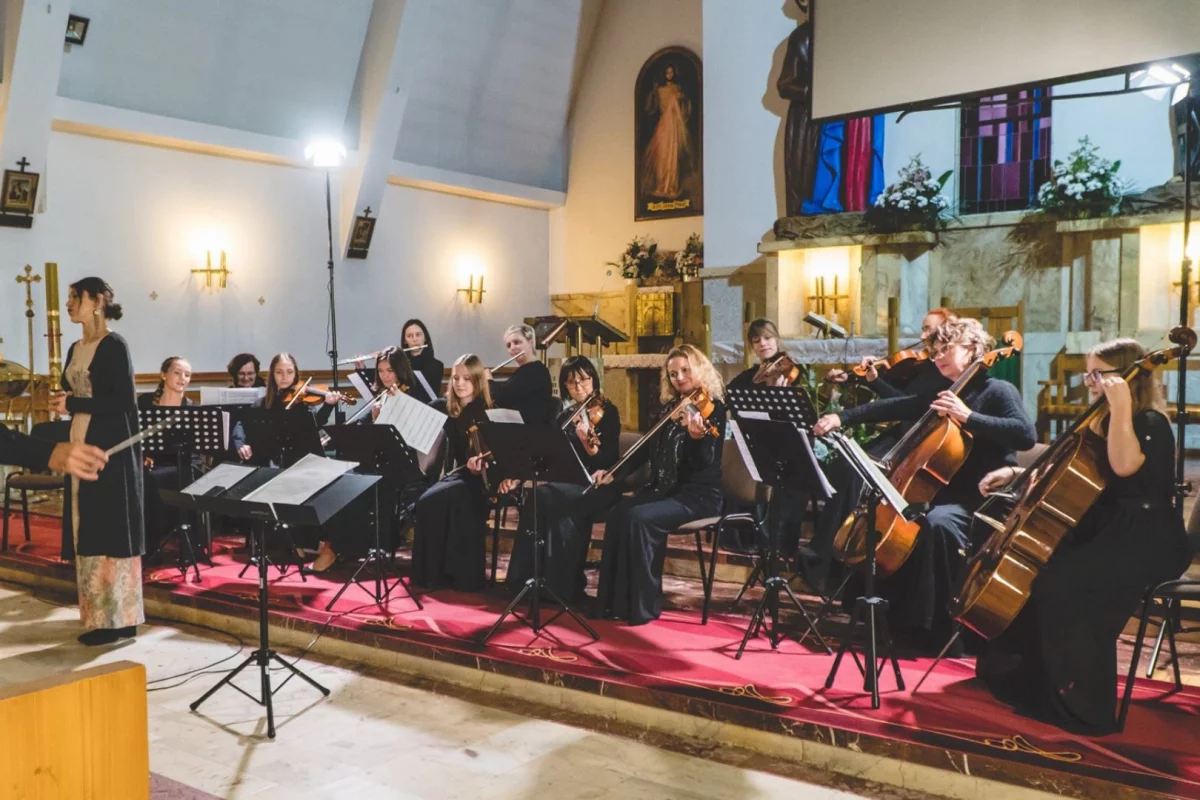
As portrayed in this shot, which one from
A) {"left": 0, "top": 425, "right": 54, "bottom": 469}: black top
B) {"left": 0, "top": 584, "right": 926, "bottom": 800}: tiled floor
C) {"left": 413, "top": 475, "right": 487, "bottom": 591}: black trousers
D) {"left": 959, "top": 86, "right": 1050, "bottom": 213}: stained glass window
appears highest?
{"left": 959, "top": 86, "right": 1050, "bottom": 213}: stained glass window

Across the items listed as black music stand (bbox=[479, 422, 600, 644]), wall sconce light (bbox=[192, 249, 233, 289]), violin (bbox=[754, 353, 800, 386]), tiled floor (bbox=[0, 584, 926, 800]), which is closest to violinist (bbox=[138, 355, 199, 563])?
tiled floor (bbox=[0, 584, 926, 800])

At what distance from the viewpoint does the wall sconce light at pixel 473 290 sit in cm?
1302

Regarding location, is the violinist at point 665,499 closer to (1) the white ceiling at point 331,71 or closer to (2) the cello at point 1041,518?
(2) the cello at point 1041,518

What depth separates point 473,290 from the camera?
13086 mm

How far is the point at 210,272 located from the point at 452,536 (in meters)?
5.83

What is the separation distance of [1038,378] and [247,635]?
6.33 m

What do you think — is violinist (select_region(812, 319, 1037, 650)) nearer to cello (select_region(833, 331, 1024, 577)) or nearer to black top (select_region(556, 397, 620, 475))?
cello (select_region(833, 331, 1024, 577))

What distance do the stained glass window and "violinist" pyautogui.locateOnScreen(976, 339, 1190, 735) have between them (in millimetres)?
7093

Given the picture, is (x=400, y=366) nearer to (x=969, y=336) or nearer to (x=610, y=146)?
(x=969, y=336)

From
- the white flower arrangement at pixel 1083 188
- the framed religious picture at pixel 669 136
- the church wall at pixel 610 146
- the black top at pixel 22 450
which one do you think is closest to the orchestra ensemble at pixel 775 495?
the black top at pixel 22 450

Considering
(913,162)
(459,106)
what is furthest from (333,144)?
(913,162)

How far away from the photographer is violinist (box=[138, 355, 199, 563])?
6.36 m

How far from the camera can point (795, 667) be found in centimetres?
408

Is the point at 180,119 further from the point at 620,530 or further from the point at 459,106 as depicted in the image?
the point at 620,530
